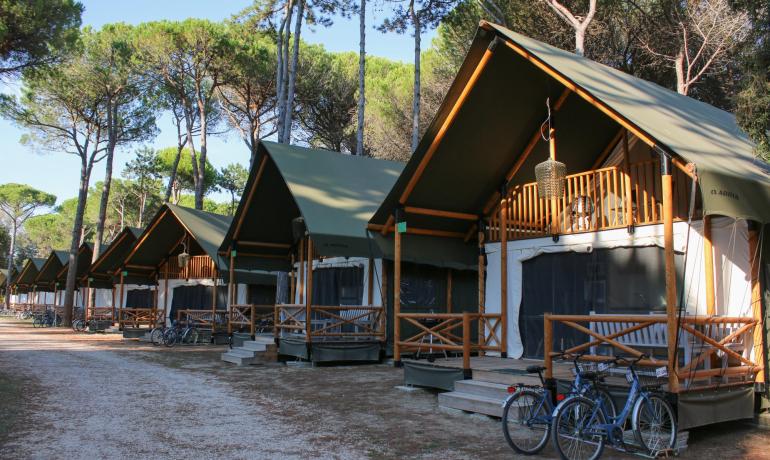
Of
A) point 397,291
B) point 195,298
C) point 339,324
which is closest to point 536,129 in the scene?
point 397,291

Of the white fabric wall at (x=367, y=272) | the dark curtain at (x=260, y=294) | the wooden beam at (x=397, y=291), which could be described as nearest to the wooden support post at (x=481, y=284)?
the wooden beam at (x=397, y=291)

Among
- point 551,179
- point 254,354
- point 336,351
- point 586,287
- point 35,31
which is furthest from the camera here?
point 35,31

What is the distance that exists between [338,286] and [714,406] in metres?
8.76

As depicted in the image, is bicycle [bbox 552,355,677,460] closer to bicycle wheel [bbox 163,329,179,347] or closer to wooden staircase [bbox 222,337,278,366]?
wooden staircase [bbox 222,337,278,366]

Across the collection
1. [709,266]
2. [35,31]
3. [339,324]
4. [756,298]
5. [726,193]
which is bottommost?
[339,324]

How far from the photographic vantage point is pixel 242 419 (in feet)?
21.6

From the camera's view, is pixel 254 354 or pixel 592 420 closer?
pixel 592 420

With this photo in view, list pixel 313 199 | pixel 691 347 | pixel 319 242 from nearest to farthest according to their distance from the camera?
pixel 691 347, pixel 319 242, pixel 313 199

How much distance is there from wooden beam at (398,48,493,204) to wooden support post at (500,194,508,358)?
1.52 metres

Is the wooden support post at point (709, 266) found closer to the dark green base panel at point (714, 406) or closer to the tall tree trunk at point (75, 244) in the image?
the dark green base panel at point (714, 406)

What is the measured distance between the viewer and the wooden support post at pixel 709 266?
6.74m

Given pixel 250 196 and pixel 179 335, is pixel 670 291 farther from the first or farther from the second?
pixel 179 335

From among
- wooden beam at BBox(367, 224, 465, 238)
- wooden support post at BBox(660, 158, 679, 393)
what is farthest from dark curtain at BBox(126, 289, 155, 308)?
wooden support post at BBox(660, 158, 679, 393)

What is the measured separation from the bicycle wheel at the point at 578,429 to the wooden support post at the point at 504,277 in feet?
14.0
